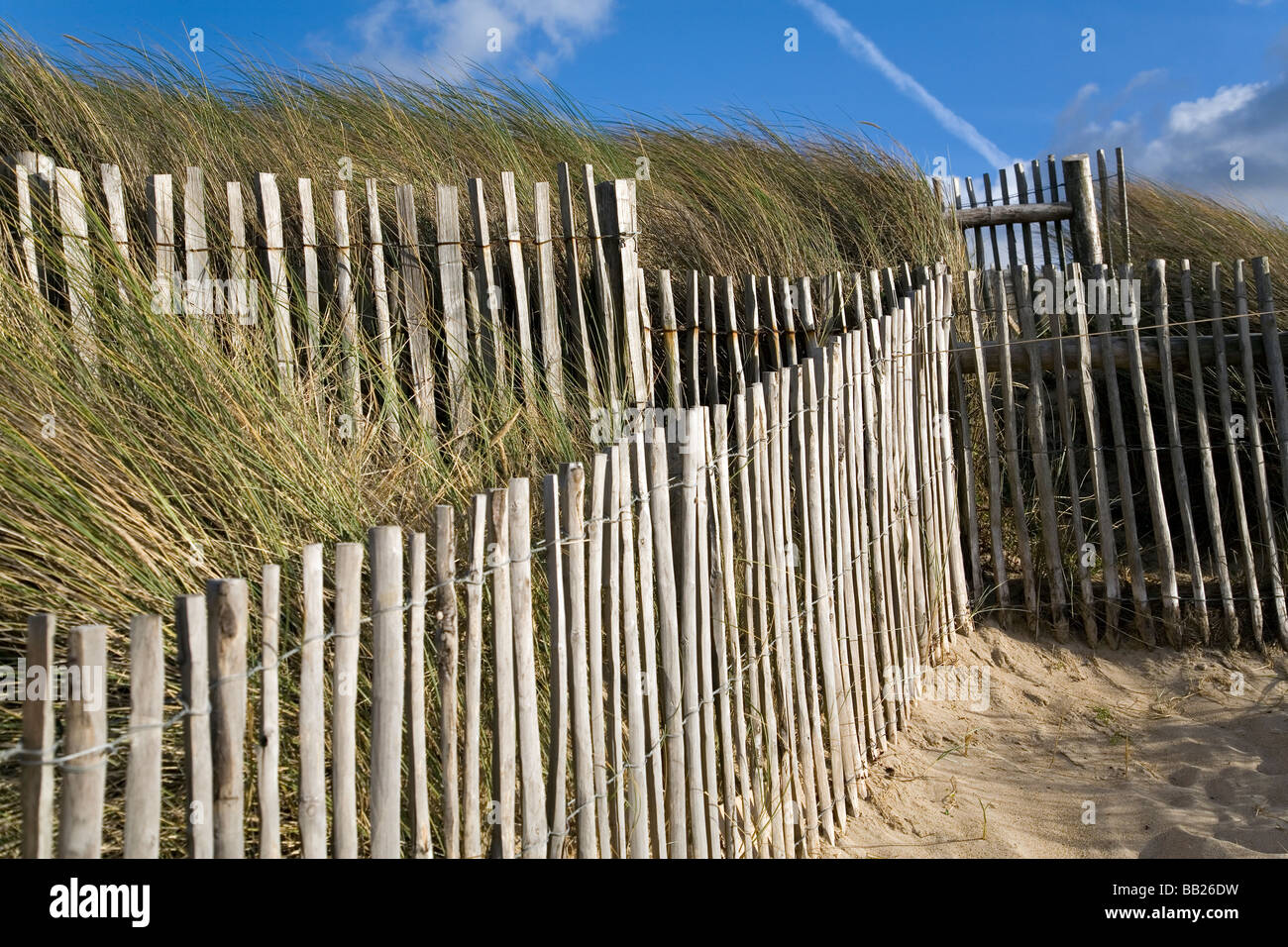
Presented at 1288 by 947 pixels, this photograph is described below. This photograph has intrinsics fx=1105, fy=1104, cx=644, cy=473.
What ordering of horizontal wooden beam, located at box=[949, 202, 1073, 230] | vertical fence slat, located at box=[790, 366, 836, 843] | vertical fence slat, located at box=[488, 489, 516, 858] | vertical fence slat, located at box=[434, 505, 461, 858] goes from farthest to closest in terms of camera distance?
horizontal wooden beam, located at box=[949, 202, 1073, 230]
vertical fence slat, located at box=[790, 366, 836, 843]
vertical fence slat, located at box=[488, 489, 516, 858]
vertical fence slat, located at box=[434, 505, 461, 858]

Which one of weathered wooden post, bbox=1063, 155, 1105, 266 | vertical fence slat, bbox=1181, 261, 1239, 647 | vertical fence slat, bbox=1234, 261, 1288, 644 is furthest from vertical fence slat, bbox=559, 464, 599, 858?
weathered wooden post, bbox=1063, 155, 1105, 266

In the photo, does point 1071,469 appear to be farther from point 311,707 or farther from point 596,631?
point 311,707

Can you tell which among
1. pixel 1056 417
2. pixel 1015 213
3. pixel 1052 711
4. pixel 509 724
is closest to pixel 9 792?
pixel 509 724

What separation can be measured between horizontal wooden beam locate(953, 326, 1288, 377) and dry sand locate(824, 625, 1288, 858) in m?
1.43

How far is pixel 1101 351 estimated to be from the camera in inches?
227

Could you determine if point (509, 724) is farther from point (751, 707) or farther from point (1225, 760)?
point (1225, 760)

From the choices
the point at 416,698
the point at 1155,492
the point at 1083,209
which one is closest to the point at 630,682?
the point at 416,698

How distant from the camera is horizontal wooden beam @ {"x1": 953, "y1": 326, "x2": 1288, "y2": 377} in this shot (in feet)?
18.9

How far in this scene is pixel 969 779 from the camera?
4.51 metres

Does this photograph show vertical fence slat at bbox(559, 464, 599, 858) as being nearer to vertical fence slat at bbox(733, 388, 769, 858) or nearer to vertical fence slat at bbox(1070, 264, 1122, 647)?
vertical fence slat at bbox(733, 388, 769, 858)
